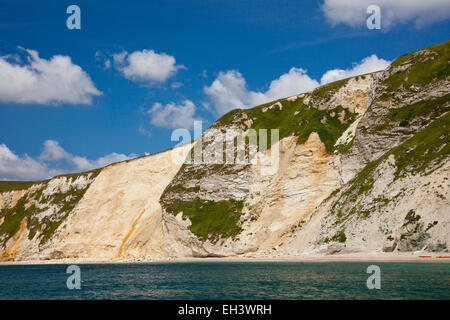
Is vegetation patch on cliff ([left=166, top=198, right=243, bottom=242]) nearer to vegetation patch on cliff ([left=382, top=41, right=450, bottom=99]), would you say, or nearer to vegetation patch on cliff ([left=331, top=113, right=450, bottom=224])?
vegetation patch on cliff ([left=331, top=113, right=450, bottom=224])

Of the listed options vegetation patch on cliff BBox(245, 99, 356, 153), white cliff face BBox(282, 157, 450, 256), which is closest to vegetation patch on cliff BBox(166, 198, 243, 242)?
white cliff face BBox(282, 157, 450, 256)

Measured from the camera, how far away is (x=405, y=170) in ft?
150

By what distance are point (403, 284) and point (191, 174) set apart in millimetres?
56264

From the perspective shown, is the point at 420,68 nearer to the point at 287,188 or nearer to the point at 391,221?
the point at 287,188

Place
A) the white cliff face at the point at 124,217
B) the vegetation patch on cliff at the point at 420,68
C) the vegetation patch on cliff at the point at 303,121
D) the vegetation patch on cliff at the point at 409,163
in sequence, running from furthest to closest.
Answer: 1. the white cliff face at the point at 124,217
2. the vegetation patch on cliff at the point at 303,121
3. the vegetation patch on cliff at the point at 420,68
4. the vegetation patch on cliff at the point at 409,163

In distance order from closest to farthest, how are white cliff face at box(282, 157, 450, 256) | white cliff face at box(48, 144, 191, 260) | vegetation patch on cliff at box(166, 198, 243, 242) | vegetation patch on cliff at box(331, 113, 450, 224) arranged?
white cliff face at box(282, 157, 450, 256) → vegetation patch on cliff at box(331, 113, 450, 224) → vegetation patch on cliff at box(166, 198, 243, 242) → white cliff face at box(48, 144, 191, 260)

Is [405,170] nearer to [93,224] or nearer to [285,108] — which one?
[285,108]

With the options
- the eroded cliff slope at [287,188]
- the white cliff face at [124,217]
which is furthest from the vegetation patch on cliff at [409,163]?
the white cliff face at [124,217]

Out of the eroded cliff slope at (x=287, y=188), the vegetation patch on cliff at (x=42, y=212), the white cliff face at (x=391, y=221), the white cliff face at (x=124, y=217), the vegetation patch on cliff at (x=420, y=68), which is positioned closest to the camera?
the white cliff face at (x=391, y=221)

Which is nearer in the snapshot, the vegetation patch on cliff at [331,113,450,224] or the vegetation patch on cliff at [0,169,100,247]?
the vegetation patch on cliff at [331,113,450,224]

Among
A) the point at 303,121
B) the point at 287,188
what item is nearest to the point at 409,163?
the point at 287,188

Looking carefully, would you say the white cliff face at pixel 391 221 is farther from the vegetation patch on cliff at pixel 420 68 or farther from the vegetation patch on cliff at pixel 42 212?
the vegetation patch on cliff at pixel 42 212

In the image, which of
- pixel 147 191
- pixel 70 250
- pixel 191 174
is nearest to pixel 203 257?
pixel 191 174
